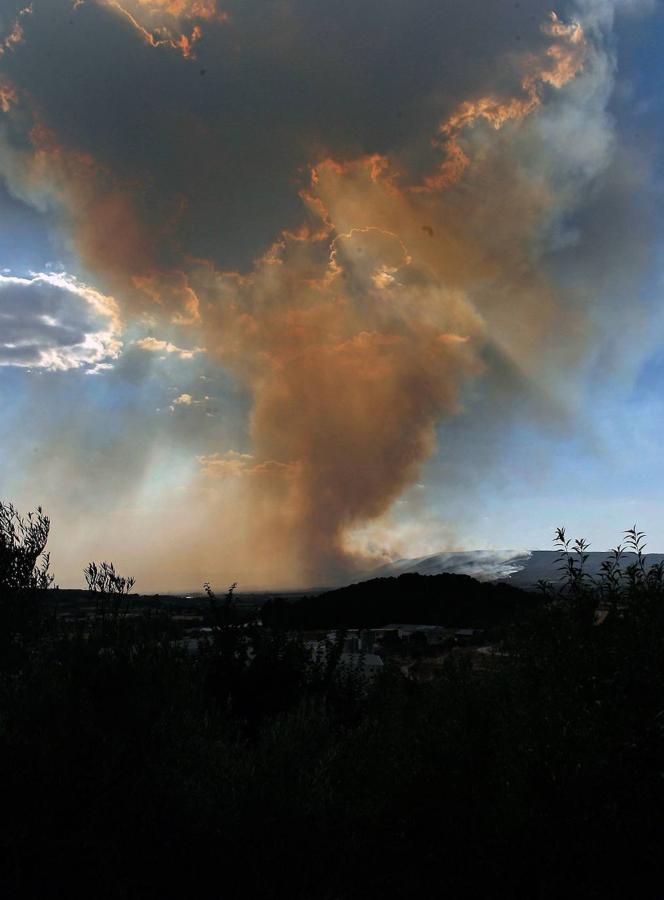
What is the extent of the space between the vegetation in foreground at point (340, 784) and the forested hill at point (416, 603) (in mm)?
55320

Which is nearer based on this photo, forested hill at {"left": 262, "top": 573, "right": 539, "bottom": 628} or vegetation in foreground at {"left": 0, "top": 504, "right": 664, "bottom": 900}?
vegetation in foreground at {"left": 0, "top": 504, "right": 664, "bottom": 900}

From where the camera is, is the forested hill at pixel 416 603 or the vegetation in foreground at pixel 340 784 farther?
the forested hill at pixel 416 603

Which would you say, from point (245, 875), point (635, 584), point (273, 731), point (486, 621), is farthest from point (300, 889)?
point (486, 621)

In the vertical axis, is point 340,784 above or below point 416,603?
below

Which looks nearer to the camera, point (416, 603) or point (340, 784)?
point (340, 784)

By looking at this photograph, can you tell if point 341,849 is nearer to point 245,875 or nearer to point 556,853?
point 245,875

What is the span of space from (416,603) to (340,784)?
2789 inches

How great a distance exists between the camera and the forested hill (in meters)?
71.8

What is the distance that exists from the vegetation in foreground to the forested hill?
181 ft

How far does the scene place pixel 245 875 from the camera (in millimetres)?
9000

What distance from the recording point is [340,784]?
476 inches

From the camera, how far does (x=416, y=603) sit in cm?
8100

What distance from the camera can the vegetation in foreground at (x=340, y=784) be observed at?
8766 millimetres

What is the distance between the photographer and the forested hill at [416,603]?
71812mm
